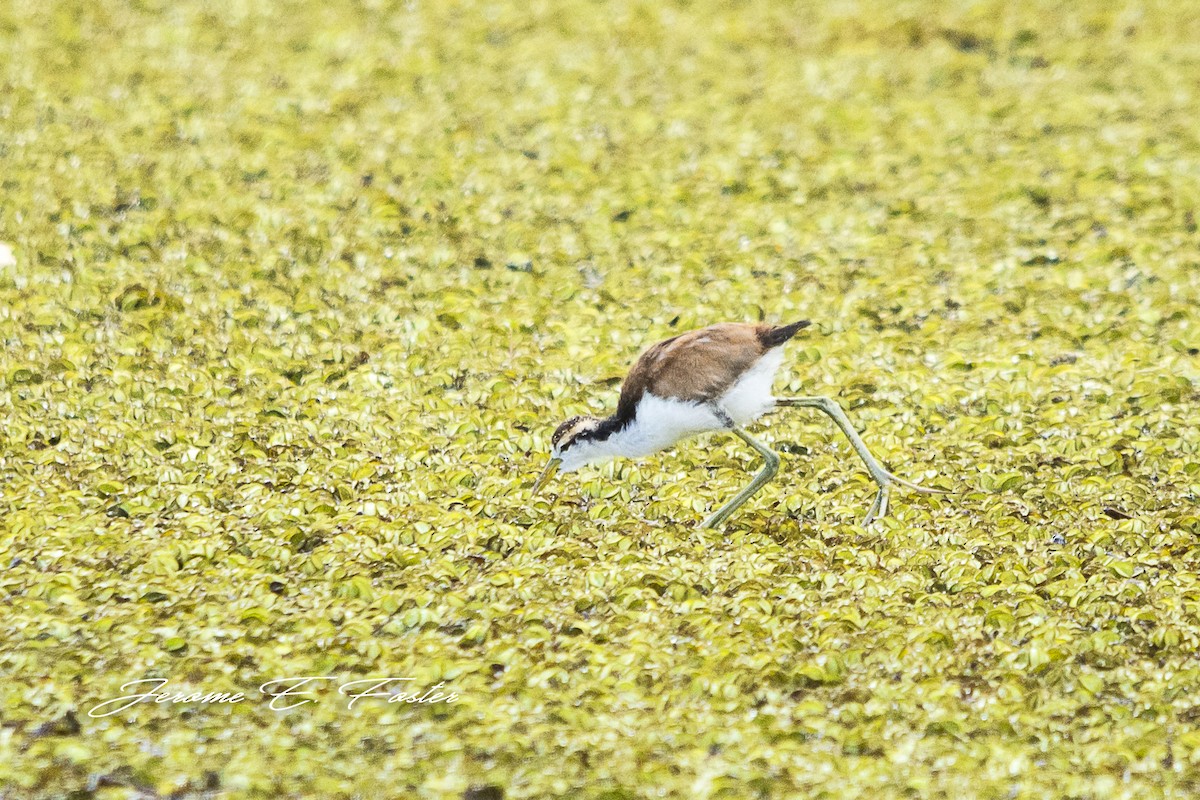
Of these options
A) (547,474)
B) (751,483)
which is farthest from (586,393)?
(751,483)

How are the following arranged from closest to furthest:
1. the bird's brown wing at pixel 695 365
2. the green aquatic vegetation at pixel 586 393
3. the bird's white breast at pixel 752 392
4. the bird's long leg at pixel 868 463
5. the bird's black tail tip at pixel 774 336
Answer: the green aquatic vegetation at pixel 586 393, the bird's brown wing at pixel 695 365, the bird's white breast at pixel 752 392, the bird's black tail tip at pixel 774 336, the bird's long leg at pixel 868 463

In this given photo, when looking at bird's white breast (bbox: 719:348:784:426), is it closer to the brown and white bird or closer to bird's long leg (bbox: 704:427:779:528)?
the brown and white bird

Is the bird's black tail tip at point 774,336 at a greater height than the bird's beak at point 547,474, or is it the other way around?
the bird's black tail tip at point 774,336

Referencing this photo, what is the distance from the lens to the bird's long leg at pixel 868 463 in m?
6.68

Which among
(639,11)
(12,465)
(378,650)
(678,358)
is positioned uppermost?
(639,11)

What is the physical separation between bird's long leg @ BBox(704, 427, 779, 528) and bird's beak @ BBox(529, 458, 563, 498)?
81cm

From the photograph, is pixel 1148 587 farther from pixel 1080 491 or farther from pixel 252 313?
pixel 252 313

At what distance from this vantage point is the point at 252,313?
28.0 feet

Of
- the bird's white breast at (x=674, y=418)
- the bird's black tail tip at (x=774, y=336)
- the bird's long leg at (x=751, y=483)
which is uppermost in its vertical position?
the bird's black tail tip at (x=774, y=336)

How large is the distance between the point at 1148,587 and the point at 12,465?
5.70 m

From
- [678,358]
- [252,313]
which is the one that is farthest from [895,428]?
[252,313]

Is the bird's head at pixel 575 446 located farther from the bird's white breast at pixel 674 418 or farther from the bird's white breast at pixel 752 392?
the bird's white breast at pixel 752 392

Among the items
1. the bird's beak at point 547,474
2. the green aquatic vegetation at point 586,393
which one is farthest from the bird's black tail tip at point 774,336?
the bird's beak at point 547,474

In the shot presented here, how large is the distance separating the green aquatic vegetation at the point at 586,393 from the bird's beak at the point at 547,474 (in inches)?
5.1
